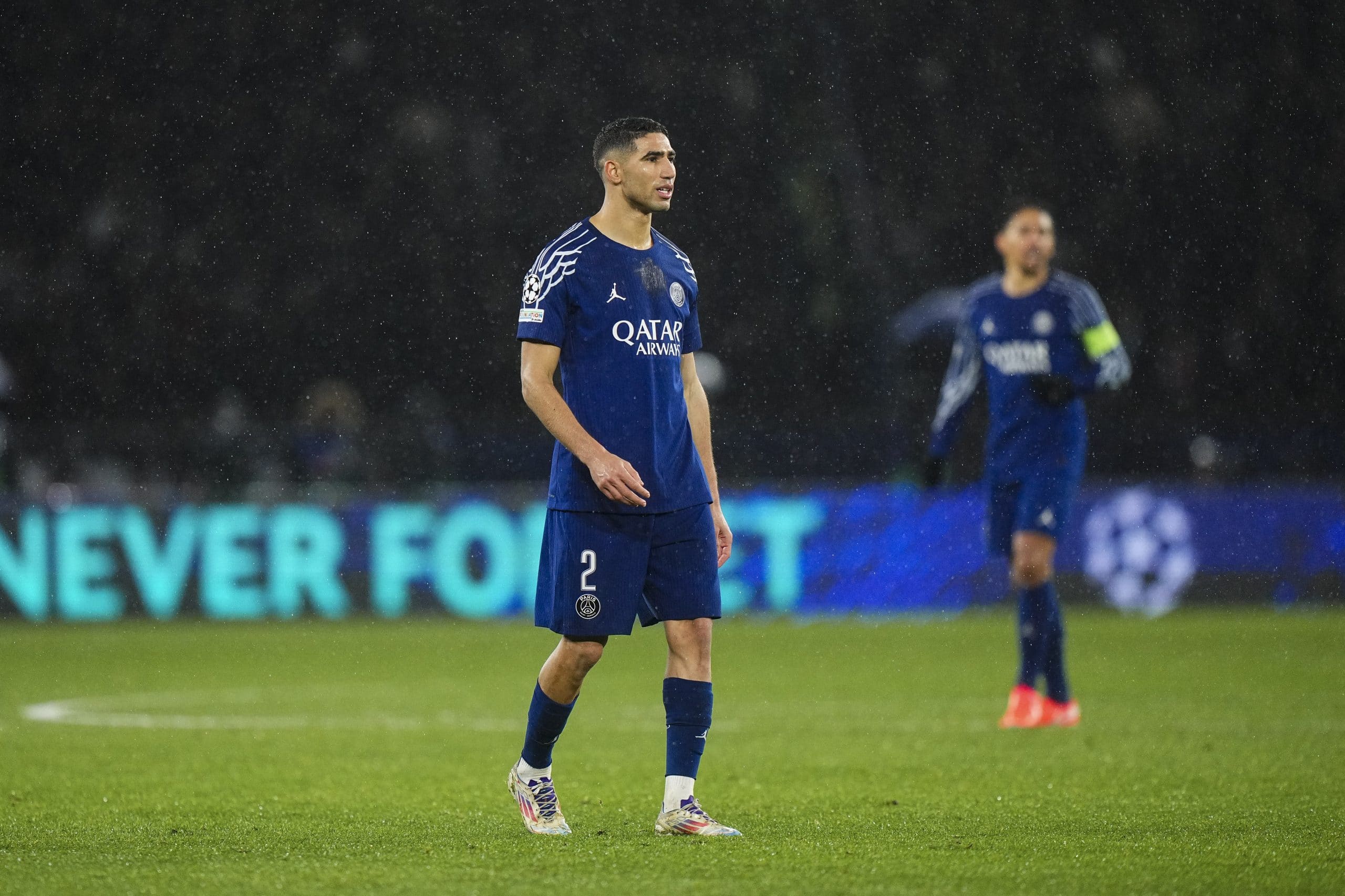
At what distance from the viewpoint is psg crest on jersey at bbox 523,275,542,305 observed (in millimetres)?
5074

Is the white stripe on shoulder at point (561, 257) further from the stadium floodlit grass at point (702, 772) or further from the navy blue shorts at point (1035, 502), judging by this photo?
the navy blue shorts at point (1035, 502)

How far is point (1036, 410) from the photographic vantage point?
332 inches

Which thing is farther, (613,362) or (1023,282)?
(1023,282)

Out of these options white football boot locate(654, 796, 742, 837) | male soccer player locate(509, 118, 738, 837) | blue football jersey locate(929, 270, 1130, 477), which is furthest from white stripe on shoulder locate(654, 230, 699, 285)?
blue football jersey locate(929, 270, 1130, 477)

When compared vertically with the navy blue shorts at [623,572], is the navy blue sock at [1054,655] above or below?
below

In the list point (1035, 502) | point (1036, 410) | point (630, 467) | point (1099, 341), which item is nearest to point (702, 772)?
point (630, 467)

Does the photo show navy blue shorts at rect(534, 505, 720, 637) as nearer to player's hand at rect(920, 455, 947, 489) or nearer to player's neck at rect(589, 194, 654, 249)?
player's neck at rect(589, 194, 654, 249)

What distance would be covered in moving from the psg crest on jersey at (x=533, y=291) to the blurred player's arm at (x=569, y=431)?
11 cm

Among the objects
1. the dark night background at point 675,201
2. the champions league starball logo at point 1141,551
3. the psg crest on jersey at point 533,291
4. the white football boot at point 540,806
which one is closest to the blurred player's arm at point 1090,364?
the psg crest on jersey at point 533,291

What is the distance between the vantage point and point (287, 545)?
46.5 feet

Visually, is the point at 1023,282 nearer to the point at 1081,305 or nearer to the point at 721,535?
the point at 1081,305

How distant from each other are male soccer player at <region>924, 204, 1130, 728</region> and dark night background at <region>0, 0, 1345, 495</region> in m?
9.21

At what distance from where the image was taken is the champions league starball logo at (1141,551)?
14.4 metres

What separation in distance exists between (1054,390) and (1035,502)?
50cm
